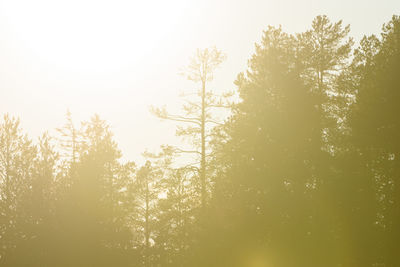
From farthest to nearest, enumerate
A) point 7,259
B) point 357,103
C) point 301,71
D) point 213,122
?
1. point 213,122
2. point 301,71
3. point 357,103
4. point 7,259

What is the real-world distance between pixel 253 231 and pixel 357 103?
24.2 ft

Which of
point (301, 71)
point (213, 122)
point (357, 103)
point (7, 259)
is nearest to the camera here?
point (7, 259)

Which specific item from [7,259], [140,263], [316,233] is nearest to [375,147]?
[316,233]

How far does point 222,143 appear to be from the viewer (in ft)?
85.4

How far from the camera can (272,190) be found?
2253 centimetres

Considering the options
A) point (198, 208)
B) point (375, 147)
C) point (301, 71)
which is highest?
point (301, 71)

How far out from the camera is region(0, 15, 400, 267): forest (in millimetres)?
22125

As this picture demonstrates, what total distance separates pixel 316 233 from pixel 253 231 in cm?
275

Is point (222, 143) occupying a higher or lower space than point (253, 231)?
higher

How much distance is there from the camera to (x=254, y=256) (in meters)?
22.2

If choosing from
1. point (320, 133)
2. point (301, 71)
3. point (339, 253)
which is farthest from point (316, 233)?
point (301, 71)

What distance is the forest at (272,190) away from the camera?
22.1m

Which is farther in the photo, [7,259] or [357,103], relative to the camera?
[357,103]

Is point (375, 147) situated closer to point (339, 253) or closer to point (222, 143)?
point (339, 253)
